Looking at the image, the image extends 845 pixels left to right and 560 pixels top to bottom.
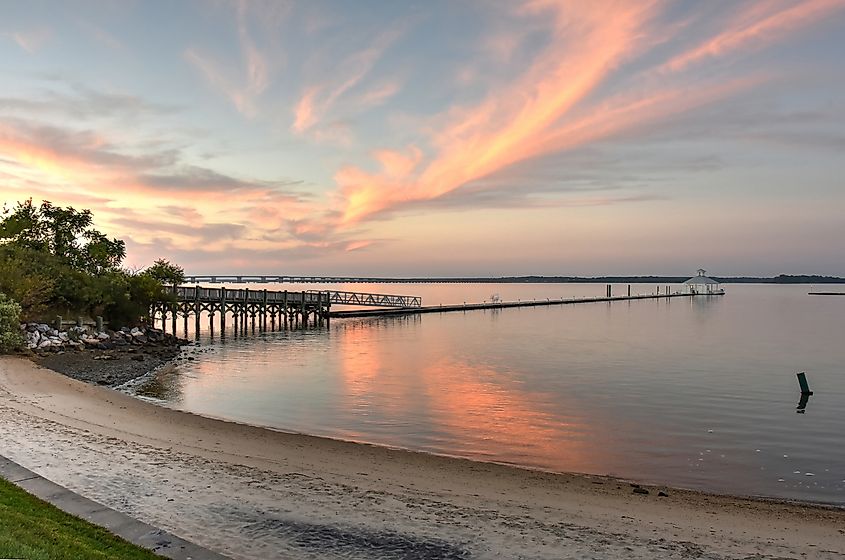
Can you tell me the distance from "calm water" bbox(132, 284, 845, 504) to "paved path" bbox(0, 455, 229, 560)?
9.69 meters

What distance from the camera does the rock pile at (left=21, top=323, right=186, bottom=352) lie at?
2877 cm

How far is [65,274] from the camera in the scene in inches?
1399

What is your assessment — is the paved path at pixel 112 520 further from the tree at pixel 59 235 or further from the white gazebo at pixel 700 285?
the white gazebo at pixel 700 285

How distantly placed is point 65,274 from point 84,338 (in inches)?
221

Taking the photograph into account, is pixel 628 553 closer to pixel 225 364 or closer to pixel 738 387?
pixel 738 387

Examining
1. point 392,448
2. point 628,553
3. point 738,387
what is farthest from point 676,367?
point 628,553

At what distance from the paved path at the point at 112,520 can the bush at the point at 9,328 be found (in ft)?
62.4

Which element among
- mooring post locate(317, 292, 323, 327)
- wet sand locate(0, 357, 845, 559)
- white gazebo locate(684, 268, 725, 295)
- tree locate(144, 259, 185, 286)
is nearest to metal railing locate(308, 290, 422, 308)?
mooring post locate(317, 292, 323, 327)

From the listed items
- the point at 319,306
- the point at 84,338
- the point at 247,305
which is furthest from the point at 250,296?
the point at 84,338

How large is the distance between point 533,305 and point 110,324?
73872mm

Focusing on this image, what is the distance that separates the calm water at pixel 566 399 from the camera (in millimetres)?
16484

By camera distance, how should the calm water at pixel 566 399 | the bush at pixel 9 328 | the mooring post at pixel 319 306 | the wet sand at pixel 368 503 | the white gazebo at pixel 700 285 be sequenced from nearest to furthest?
the wet sand at pixel 368 503, the calm water at pixel 566 399, the bush at pixel 9 328, the mooring post at pixel 319 306, the white gazebo at pixel 700 285

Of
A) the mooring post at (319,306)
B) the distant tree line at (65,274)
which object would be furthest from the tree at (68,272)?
the mooring post at (319,306)

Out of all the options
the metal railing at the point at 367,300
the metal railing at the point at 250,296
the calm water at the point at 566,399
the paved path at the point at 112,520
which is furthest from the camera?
the metal railing at the point at 367,300
